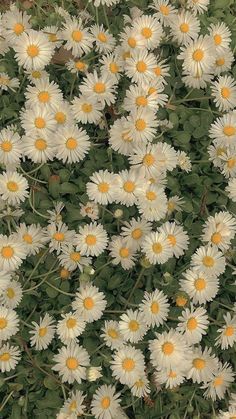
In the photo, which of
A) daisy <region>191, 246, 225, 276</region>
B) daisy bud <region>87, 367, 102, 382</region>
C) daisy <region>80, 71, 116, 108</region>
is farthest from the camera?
daisy <region>80, 71, 116, 108</region>

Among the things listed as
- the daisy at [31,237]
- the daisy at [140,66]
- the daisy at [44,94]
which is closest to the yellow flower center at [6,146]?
the daisy at [44,94]

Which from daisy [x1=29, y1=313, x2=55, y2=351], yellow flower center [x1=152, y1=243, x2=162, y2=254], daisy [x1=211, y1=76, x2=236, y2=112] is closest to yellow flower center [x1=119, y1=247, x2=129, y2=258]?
yellow flower center [x1=152, y1=243, x2=162, y2=254]

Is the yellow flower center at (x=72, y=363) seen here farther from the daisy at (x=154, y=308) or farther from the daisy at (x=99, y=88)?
the daisy at (x=99, y=88)

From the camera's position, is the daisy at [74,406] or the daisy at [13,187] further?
the daisy at [13,187]

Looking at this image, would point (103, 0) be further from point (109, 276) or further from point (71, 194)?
point (109, 276)

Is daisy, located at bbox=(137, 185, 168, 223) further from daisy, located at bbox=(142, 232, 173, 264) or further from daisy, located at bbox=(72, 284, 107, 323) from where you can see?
daisy, located at bbox=(72, 284, 107, 323)

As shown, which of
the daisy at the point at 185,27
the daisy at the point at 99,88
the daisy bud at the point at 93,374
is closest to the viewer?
the daisy bud at the point at 93,374
